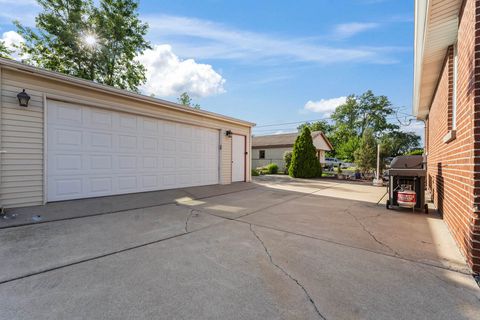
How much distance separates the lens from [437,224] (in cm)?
407

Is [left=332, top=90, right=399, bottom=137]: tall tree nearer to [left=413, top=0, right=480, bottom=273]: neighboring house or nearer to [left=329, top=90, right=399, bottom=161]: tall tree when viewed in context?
[left=329, top=90, right=399, bottom=161]: tall tree

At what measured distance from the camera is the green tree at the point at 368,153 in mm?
13297

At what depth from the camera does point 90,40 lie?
14.5m

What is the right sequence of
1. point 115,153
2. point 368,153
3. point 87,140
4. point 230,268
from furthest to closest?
1. point 368,153
2. point 115,153
3. point 87,140
4. point 230,268

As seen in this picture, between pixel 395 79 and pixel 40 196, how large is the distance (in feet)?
57.9

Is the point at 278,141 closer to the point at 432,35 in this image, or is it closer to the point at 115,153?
the point at 115,153

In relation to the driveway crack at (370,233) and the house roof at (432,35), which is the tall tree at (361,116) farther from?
the driveway crack at (370,233)

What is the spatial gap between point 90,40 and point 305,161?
16186mm

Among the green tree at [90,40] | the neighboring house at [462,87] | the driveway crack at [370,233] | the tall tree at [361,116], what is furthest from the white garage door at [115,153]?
the tall tree at [361,116]

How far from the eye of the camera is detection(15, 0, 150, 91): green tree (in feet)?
43.4

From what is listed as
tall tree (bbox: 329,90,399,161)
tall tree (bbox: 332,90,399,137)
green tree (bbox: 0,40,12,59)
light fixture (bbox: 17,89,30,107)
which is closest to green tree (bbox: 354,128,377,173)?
light fixture (bbox: 17,89,30,107)

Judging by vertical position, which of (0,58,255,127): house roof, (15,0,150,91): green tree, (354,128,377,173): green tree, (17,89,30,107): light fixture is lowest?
(354,128,377,173): green tree

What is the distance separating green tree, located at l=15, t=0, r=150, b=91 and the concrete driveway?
14.1 metres

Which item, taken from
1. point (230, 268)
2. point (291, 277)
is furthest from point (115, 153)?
point (291, 277)
